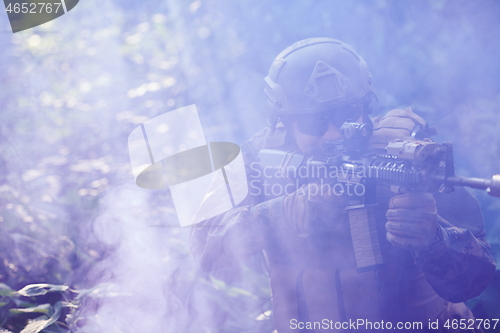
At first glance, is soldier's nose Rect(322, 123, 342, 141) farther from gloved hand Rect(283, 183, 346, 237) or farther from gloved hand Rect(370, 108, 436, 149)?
gloved hand Rect(283, 183, 346, 237)

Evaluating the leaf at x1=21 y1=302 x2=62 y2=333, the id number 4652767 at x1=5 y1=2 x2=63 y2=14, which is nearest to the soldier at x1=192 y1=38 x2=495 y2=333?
the leaf at x1=21 y1=302 x2=62 y2=333

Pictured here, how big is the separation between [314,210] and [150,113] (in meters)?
2.24

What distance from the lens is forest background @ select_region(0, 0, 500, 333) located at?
2264 mm

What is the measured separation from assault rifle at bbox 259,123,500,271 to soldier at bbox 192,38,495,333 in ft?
0.25

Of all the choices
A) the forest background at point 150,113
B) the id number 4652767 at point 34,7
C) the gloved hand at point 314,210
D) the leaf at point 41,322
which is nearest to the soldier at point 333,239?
the gloved hand at point 314,210

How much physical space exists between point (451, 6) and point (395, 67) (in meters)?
0.49

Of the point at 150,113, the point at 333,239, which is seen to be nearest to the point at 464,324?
the point at 333,239

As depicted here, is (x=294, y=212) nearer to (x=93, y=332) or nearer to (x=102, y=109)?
(x=93, y=332)

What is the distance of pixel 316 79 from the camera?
168 cm

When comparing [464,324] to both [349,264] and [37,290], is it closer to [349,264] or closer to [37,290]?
[349,264]

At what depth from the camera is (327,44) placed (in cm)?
179

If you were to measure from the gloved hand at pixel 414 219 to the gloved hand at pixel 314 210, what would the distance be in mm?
250

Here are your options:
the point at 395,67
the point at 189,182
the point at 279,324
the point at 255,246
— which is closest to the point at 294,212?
the point at 255,246

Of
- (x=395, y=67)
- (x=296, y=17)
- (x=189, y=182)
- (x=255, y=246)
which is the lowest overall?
(x=255, y=246)
